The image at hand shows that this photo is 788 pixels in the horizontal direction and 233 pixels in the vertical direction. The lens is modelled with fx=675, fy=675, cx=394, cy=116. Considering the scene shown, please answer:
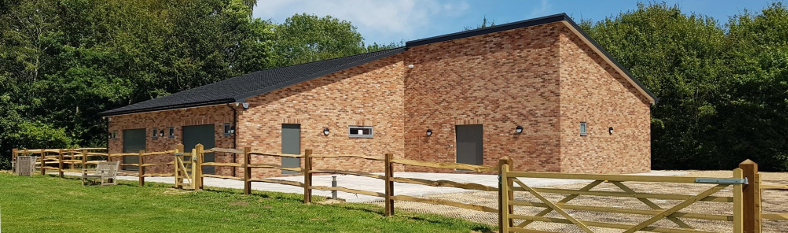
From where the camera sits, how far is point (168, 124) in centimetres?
2622

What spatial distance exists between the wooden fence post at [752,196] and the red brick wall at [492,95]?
52.0 feet

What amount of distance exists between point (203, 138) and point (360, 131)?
5.70m

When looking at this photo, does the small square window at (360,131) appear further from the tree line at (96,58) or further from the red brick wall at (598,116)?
the tree line at (96,58)

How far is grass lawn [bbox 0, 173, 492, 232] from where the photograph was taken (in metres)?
9.91

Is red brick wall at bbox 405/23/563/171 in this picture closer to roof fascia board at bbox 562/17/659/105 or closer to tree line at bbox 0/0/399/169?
roof fascia board at bbox 562/17/659/105

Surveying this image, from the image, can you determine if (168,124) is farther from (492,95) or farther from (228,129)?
(492,95)

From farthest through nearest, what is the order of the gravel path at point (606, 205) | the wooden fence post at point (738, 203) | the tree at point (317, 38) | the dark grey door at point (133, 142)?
the tree at point (317, 38) → the dark grey door at point (133, 142) → the gravel path at point (606, 205) → the wooden fence post at point (738, 203)

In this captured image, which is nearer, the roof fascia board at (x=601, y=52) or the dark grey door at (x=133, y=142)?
the roof fascia board at (x=601, y=52)

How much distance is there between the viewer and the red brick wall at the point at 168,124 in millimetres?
23156

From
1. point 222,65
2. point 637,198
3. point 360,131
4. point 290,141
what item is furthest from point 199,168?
point 222,65

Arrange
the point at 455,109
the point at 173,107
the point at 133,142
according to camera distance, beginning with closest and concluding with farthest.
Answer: the point at 173,107 < the point at 455,109 < the point at 133,142

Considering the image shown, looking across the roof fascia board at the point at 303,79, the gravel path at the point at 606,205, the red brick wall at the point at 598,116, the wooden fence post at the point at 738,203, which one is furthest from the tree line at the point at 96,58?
the wooden fence post at the point at 738,203

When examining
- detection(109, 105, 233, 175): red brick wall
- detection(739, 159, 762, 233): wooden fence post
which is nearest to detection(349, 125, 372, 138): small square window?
detection(109, 105, 233, 175): red brick wall

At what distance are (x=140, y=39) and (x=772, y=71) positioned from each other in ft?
109
